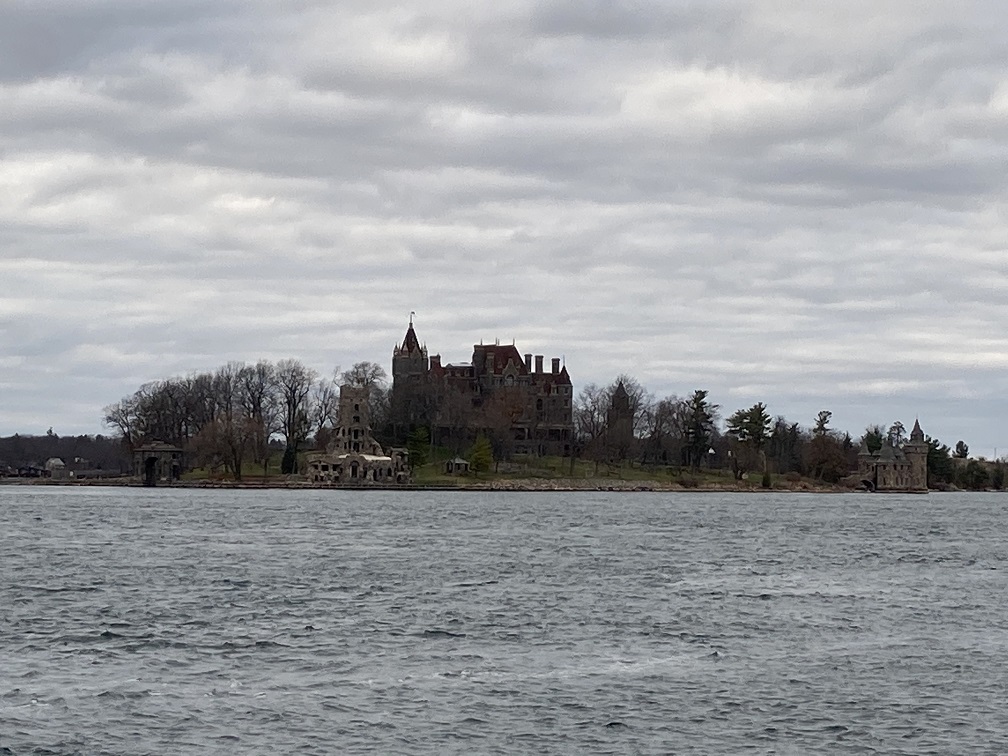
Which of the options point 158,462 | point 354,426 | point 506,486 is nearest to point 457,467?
point 506,486

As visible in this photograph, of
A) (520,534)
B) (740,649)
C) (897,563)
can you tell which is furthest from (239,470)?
(740,649)

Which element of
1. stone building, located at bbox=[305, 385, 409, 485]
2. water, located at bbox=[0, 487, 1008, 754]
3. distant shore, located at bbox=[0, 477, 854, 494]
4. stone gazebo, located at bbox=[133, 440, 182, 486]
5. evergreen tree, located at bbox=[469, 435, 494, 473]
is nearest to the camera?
water, located at bbox=[0, 487, 1008, 754]

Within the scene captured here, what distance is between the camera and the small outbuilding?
637 ft

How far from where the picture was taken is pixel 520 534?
88.4 metres

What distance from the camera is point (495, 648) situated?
3647 cm

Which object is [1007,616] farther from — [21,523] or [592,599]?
[21,523]

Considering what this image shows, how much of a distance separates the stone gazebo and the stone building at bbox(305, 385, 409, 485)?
15444 millimetres

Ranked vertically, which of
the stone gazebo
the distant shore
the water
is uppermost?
the stone gazebo

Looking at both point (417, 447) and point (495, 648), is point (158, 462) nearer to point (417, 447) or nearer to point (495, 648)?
point (417, 447)

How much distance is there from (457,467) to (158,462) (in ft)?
117

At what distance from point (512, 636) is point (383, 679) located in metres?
7.15

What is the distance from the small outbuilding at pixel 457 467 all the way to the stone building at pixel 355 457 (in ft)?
29.1

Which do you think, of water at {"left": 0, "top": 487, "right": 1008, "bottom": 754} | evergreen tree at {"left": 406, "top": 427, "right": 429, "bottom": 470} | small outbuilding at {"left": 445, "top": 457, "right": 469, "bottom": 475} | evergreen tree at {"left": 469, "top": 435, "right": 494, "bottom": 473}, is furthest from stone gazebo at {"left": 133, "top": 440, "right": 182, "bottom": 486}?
water at {"left": 0, "top": 487, "right": 1008, "bottom": 754}

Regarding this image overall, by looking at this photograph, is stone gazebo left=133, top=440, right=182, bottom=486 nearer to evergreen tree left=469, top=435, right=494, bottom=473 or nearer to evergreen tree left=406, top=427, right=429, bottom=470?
evergreen tree left=406, top=427, right=429, bottom=470
